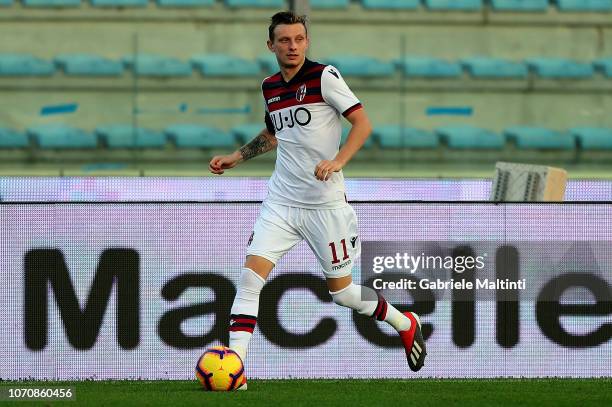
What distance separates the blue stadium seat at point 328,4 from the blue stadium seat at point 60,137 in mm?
Result: 2524

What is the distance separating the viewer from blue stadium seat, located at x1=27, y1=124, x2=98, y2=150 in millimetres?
11508

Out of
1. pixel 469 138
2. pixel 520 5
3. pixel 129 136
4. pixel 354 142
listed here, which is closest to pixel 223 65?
pixel 129 136

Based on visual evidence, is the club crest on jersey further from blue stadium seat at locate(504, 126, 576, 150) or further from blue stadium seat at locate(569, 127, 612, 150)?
blue stadium seat at locate(569, 127, 612, 150)

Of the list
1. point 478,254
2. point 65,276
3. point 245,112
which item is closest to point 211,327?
point 65,276

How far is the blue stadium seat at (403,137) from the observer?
11789 mm

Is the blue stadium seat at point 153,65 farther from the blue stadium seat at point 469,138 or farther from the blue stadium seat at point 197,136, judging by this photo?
the blue stadium seat at point 469,138

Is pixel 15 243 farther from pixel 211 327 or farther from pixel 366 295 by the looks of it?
pixel 366 295

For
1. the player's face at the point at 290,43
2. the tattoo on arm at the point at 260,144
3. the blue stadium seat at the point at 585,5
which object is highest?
the player's face at the point at 290,43

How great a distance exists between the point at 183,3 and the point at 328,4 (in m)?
1.40

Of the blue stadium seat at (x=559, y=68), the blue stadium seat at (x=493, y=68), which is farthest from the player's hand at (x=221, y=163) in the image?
the blue stadium seat at (x=559, y=68)

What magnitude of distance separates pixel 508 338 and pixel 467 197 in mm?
3459

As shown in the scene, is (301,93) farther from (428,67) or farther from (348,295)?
(428,67)

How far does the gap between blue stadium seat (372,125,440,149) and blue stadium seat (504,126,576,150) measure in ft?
2.57

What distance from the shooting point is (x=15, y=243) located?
703 cm
